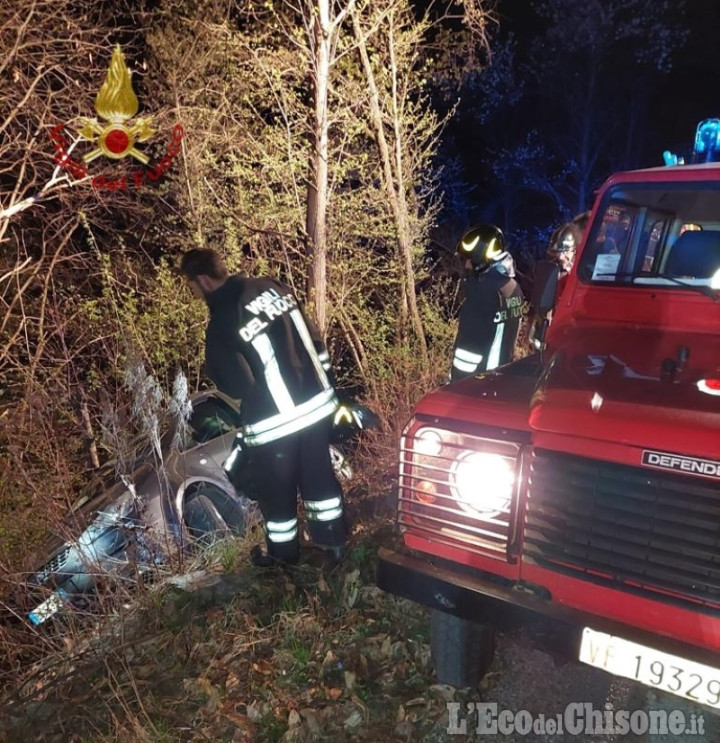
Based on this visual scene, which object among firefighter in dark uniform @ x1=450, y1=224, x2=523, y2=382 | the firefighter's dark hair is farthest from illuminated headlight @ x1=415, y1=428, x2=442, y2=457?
firefighter in dark uniform @ x1=450, y1=224, x2=523, y2=382

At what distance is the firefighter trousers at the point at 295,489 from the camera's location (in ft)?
10.8

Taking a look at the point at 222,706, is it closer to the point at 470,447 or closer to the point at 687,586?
the point at 470,447

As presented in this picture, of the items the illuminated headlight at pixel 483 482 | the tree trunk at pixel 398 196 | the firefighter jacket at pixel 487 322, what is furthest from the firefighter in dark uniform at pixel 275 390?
the tree trunk at pixel 398 196

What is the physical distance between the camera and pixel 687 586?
6.03ft

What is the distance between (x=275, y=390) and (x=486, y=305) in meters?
1.95

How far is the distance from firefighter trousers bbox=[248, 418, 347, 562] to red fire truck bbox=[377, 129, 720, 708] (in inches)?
39.7

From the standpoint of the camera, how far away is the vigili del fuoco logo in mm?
6961

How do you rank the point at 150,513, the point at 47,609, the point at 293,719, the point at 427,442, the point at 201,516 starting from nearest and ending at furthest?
the point at 427,442 → the point at 293,719 → the point at 47,609 → the point at 150,513 → the point at 201,516

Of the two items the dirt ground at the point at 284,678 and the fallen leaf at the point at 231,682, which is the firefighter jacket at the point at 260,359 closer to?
the dirt ground at the point at 284,678

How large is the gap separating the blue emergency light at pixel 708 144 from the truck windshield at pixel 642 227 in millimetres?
514

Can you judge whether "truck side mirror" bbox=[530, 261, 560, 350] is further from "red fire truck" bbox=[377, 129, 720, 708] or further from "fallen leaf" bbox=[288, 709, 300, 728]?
"fallen leaf" bbox=[288, 709, 300, 728]

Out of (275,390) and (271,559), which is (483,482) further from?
(271,559)

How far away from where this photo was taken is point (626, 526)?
1.91 metres

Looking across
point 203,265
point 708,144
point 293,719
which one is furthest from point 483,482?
point 708,144
